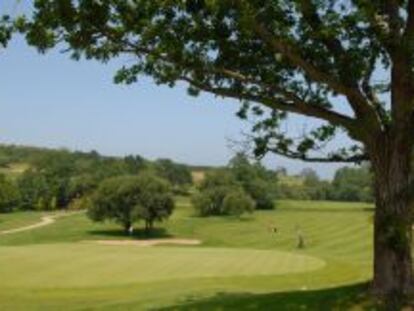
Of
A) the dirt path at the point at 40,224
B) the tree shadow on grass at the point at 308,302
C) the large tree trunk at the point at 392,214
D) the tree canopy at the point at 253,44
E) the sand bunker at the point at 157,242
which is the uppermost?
the tree canopy at the point at 253,44

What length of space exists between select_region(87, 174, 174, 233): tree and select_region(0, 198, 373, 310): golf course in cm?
195

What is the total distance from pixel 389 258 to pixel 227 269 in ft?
90.4

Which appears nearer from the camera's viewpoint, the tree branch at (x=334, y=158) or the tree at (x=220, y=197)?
the tree branch at (x=334, y=158)

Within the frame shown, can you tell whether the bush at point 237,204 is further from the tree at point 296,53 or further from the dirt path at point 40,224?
the tree at point 296,53

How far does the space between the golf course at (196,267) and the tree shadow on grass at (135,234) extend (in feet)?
0.43

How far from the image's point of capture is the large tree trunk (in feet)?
50.9

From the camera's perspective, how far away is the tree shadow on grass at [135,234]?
89.7 meters

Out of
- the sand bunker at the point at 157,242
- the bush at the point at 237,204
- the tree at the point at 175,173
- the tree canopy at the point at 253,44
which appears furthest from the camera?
the tree at the point at 175,173

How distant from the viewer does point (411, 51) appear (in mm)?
14195

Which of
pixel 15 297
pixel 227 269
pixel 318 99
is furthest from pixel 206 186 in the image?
pixel 318 99

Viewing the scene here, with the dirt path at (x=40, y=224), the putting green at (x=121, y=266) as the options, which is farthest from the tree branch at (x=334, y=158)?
the dirt path at (x=40, y=224)

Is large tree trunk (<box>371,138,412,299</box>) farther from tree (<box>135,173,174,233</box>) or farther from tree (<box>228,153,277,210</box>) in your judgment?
tree (<box>228,153,277,210</box>)

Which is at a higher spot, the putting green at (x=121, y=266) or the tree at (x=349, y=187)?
the tree at (x=349, y=187)

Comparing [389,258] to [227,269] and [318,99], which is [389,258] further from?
[227,269]
